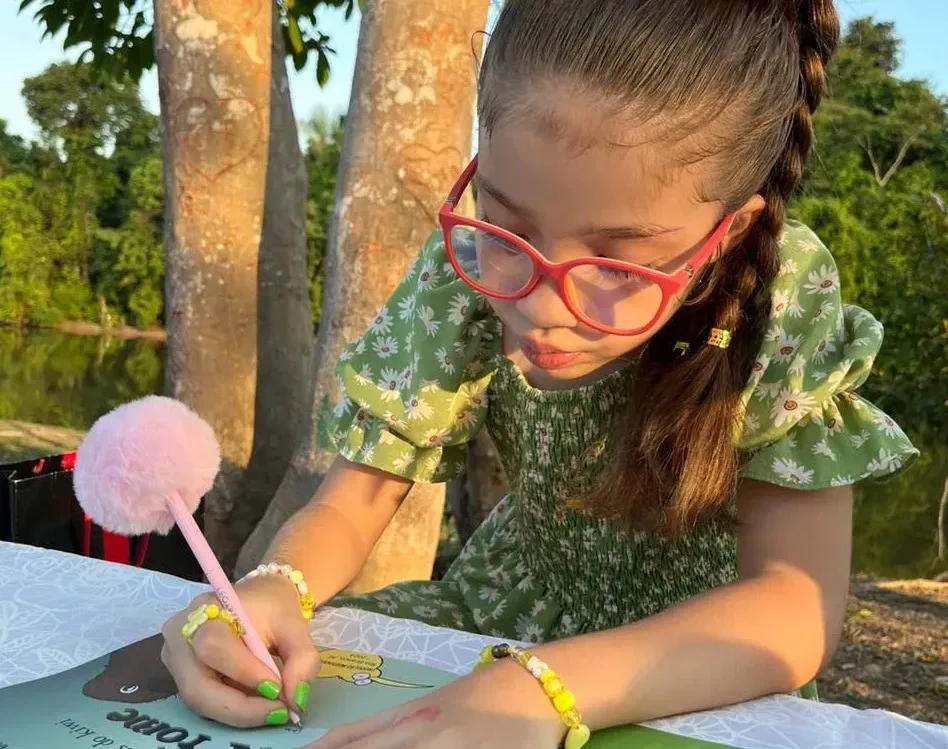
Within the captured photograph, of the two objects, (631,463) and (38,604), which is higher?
(631,463)

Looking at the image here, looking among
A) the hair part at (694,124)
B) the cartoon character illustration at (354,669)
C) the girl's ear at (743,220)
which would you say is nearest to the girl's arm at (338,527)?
the cartoon character illustration at (354,669)

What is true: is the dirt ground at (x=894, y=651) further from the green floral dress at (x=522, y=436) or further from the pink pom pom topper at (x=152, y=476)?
the pink pom pom topper at (x=152, y=476)

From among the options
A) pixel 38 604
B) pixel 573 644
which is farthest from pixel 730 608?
pixel 38 604

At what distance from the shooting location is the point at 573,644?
69cm

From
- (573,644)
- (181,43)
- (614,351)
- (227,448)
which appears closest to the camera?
(573,644)

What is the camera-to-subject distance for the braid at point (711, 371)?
0.85 m

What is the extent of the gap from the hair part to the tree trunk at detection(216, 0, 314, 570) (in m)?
1.33

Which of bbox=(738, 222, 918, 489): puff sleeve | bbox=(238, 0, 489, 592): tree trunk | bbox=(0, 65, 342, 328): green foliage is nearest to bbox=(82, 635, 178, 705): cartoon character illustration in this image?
bbox=(738, 222, 918, 489): puff sleeve

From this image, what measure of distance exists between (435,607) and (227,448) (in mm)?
1111

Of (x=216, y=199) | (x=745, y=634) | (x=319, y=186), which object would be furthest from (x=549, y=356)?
(x=319, y=186)

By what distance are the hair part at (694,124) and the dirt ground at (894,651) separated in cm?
162

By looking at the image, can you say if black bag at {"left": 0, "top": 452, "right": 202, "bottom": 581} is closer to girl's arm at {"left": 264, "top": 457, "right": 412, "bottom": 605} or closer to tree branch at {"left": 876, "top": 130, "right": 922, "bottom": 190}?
girl's arm at {"left": 264, "top": 457, "right": 412, "bottom": 605}

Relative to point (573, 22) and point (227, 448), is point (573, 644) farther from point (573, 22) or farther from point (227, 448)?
point (227, 448)

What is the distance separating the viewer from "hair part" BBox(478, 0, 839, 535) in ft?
2.39
